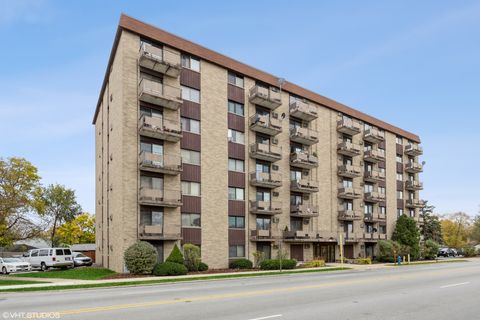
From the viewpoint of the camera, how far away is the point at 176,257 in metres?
31.5

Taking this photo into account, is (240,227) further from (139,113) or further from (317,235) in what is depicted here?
(139,113)

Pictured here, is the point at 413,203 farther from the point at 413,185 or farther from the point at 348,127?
the point at 348,127

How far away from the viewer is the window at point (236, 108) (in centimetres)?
4000

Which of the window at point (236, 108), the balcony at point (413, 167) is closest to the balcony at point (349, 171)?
the window at point (236, 108)

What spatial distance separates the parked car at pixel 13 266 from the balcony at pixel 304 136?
86.7ft

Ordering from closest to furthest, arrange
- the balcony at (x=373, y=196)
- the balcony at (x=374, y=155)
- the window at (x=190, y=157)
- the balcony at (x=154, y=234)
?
the balcony at (x=154, y=234) → the window at (x=190, y=157) → the balcony at (x=373, y=196) → the balcony at (x=374, y=155)

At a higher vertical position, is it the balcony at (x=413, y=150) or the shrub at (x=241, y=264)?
the balcony at (x=413, y=150)

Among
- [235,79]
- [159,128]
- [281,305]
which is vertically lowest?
[281,305]

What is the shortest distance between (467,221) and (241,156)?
93953 millimetres

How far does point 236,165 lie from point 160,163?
886 cm

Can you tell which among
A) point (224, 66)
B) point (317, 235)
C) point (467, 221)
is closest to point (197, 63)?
point (224, 66)

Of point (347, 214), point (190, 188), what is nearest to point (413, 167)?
point (347, 214)

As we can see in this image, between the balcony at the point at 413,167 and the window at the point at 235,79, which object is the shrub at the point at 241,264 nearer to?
the window at the point at 235,79

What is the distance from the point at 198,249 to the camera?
33219 mm
